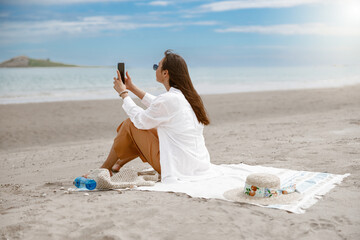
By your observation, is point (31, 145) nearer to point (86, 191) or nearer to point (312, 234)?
point (86, 191)

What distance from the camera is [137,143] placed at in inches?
164

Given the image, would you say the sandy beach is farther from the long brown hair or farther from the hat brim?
the long brown hair

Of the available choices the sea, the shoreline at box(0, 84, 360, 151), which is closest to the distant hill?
the sea

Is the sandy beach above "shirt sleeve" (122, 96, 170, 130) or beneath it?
beneath

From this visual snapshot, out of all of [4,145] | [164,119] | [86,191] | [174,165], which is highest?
[164,119]

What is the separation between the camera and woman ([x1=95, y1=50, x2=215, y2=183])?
3.84m

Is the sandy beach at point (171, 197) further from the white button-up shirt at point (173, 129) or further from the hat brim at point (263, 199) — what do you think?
the white button-up shirt at point (173, 129)

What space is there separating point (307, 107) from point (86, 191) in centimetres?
1051

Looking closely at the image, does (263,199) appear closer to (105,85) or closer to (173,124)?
(173,124)

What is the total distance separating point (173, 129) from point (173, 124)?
50mm

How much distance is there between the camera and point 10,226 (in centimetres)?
288

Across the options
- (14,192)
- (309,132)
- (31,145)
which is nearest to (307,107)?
(309,132)

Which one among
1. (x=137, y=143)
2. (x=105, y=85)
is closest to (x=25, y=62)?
(x=105, y=85)

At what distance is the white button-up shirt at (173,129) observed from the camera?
3814mm
